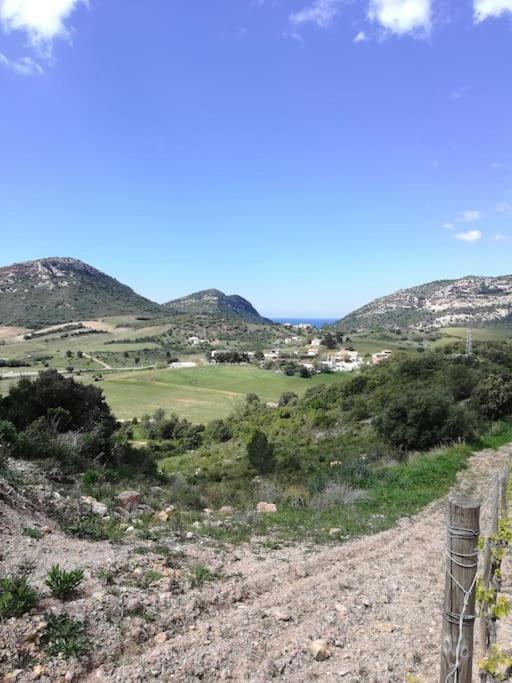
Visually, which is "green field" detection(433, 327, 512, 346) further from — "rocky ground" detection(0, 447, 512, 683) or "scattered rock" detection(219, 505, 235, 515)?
"rocky ground" detection(0, 447, 512, 683)

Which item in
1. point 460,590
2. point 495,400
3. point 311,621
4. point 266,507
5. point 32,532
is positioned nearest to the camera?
point 460,590

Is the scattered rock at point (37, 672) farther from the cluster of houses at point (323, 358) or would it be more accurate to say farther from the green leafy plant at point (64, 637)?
the cluster of houses at point (323, 358)

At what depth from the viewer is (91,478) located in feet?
35.9

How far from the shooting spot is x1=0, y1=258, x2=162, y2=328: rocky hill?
165 metres

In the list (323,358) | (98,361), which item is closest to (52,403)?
(323,358)

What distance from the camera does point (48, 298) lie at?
178 meters

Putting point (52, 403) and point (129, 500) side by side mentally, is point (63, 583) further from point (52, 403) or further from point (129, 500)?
point (52, 403)

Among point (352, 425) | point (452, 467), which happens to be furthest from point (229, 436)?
point (452, 467)

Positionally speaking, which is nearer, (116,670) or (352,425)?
(116,670)

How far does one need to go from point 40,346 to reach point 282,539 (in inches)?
5139

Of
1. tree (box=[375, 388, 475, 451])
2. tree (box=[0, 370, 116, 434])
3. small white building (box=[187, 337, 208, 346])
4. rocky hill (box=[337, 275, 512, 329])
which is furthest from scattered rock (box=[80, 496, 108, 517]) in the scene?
rocky hill (box=[337, 275, 512, 329])

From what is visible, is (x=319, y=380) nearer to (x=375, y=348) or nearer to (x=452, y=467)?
(x=375, y=348)

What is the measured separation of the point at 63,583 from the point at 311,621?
301cm

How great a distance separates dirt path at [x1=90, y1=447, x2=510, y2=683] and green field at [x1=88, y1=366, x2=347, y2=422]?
46167 millimetres
